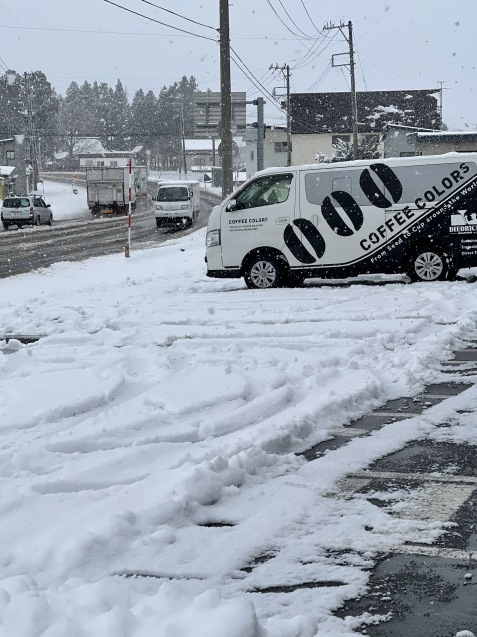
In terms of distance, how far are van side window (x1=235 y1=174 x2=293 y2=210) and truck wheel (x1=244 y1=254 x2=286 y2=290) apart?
94 cm

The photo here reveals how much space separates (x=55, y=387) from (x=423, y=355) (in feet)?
11.8

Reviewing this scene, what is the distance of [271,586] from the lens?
→ 371cm

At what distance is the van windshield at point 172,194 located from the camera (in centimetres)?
4403

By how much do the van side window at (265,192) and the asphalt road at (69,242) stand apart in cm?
799

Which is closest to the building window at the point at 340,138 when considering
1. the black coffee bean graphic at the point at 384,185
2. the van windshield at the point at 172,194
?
the van windshield at the point at 172,194

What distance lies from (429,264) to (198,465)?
1103 cm

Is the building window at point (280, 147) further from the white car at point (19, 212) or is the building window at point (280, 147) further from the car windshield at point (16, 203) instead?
Result: the car windshield at point (16, 203)

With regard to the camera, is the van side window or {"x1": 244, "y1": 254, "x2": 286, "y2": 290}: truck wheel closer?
the van side window

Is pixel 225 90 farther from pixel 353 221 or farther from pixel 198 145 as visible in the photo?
pixel 198 145

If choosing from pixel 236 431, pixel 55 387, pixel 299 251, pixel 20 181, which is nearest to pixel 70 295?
pixel 299 251

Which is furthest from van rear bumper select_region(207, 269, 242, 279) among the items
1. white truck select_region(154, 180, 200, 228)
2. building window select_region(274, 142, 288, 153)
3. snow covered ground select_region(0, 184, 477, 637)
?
building window select_region(274, 142, 288, 153)

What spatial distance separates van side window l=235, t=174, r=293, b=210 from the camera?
1567 centimetres

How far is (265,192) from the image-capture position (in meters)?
15.8

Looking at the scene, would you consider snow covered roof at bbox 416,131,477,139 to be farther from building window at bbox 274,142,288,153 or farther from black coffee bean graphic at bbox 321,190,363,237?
building window at bbox 274,142,288,153
